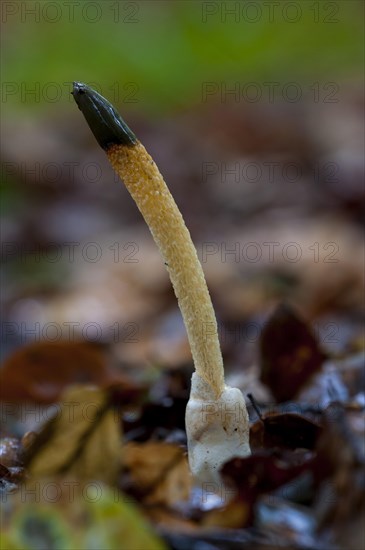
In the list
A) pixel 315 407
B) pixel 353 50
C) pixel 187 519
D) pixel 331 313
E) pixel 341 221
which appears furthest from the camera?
pixel 353 50

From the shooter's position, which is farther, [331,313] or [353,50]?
[353,50]

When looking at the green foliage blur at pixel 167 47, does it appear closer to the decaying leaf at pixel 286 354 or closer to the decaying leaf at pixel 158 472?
the decaying leaf at pixel 286 354

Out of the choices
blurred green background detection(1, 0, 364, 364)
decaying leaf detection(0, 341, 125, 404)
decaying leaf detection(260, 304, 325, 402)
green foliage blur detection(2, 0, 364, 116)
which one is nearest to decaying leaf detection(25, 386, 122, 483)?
decaying leaf detection(260, 304, 325, 402)

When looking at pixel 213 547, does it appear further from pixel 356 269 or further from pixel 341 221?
pixel 341 221

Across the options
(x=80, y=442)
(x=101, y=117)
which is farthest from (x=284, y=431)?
(x=101, y=117)

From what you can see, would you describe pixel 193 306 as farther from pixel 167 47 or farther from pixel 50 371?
pixel 167 47

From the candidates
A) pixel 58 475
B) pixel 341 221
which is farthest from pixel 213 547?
pixel 341 221
